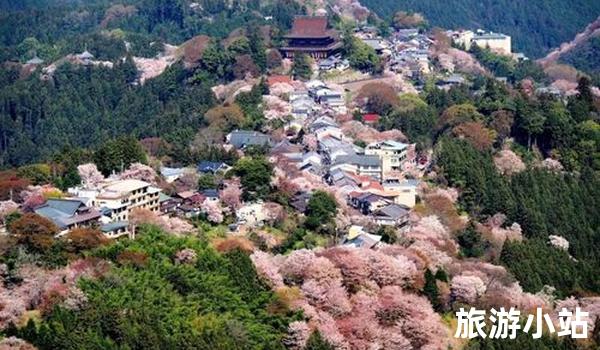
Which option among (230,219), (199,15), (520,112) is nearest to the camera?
(230,219)

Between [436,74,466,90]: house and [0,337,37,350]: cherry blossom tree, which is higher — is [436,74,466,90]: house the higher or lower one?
the lower one

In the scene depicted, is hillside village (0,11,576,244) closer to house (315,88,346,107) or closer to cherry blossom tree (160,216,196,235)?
house (315,88,346,107)

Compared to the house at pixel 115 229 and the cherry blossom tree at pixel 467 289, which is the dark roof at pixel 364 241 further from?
the house at pixel 115 229

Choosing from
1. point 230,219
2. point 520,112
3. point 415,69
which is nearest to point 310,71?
point 415,69

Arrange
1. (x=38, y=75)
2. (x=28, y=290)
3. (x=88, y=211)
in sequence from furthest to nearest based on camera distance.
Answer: (x=38, y=75) < (x=88, y=211) < (x=28, y=290)

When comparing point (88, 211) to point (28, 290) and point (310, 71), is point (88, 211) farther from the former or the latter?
point (310, 71)

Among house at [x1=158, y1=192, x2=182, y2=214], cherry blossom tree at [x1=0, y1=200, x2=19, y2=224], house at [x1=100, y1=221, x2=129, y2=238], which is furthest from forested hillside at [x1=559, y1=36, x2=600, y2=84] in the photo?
cherry blossom tree at [x1=0, y1=200, x2=19, y2=224]
